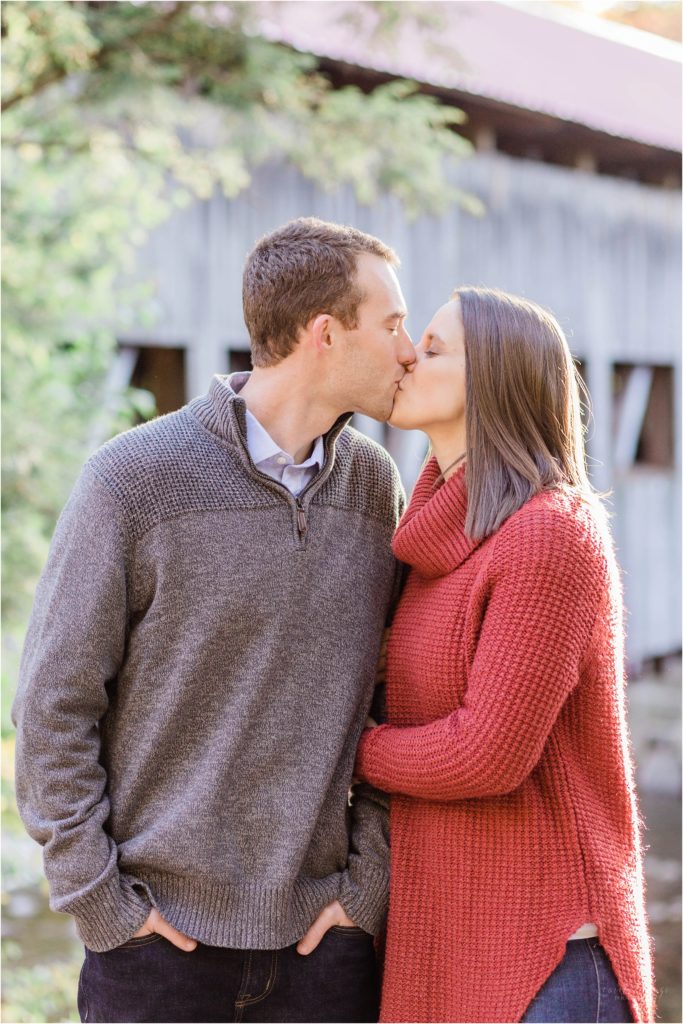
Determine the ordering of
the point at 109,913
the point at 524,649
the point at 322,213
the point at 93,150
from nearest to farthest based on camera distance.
Result: the point at 524,649 → the point at 109,913 → the point at 93,150 → the point at 322,213

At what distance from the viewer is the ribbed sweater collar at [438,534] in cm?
253

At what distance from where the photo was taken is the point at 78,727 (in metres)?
2.45

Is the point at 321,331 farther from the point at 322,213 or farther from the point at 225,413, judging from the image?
the point at 322,213

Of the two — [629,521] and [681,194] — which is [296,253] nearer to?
[629,521]

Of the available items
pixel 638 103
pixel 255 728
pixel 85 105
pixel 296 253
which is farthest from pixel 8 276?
pixel 638 103

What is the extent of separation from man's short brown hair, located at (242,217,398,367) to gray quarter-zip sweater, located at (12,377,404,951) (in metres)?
0.23

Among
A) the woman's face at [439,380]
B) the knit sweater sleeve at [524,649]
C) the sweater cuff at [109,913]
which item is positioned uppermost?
the woman's face at [439,380]

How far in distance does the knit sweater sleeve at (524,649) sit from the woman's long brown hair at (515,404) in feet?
0.56

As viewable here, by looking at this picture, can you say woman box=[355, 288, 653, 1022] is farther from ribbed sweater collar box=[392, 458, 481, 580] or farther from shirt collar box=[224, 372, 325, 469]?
shirt collar box=[224, 372, 325, 469]

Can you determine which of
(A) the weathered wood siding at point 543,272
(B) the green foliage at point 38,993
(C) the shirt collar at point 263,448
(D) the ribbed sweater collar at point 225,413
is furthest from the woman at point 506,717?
(A) the weathered wood siding at point 543,272

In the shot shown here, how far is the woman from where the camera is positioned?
7.47 ft

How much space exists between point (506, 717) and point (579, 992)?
22.9 inches

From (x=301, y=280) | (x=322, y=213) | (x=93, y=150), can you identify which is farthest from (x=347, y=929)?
(x=322, y=213)

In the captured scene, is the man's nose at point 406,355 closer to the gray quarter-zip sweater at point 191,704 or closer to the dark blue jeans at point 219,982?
the gray quarter-zip sweater at point 191,704
